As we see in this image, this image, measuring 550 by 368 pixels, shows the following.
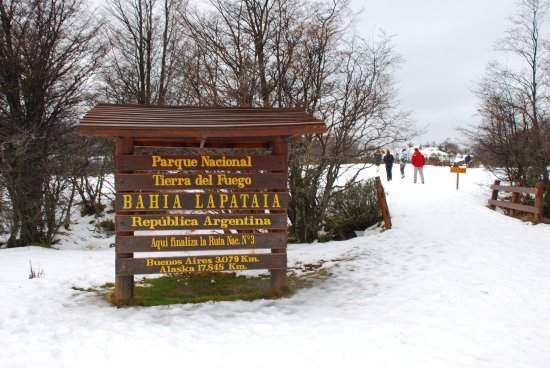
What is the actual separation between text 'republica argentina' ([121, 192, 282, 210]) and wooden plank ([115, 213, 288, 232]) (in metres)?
0.13

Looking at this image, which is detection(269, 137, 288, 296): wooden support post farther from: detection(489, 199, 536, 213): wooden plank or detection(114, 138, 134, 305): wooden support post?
detection(489, 199, 536, 213): wooden plank

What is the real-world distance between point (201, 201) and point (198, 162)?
566 mm

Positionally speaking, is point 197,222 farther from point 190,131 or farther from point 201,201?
point 190,131

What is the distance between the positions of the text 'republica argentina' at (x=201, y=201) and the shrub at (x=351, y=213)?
581 centimetres

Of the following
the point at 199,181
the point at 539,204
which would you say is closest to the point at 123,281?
the point at 199,181

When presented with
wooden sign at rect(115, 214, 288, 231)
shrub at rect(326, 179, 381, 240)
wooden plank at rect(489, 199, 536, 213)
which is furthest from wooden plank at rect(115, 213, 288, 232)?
wooden plank at rect(489, 199, 536, 213)

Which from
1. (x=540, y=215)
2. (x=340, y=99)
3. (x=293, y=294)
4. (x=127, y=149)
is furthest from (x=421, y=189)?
(x=127, y=149)

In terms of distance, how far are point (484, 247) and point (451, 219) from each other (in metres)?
2.85

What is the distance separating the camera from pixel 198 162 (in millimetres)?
6324

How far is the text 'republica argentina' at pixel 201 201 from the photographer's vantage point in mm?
6168

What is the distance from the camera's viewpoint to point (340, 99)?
1086cm

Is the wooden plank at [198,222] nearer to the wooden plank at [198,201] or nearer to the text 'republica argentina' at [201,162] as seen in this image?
the wooden plank at [198,201]

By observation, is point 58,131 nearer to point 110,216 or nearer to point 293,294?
point 110,216

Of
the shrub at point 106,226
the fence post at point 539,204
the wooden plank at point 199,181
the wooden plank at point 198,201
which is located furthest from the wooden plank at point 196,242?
the shrub at point 106,226
